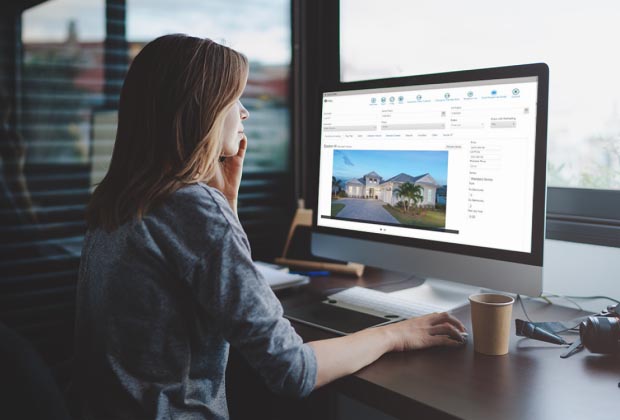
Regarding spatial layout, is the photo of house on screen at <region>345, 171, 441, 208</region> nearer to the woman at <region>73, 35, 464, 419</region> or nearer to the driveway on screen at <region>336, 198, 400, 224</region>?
the driveway on screen at <region>336, 198, 400, 224</region>

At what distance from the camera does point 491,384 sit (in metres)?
0.95

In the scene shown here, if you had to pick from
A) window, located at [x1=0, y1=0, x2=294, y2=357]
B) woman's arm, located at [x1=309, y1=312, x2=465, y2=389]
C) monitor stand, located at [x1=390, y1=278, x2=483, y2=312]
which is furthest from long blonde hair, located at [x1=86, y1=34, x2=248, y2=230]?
window, located at [x1=0, y1=0, x2=294, y2=357]

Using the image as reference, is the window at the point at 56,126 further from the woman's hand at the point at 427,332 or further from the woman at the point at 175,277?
the woman's hand at the point at 427,332

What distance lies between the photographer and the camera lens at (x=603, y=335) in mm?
1064

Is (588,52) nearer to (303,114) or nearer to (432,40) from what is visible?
(432,40)

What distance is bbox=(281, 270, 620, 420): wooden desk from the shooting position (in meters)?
0.87

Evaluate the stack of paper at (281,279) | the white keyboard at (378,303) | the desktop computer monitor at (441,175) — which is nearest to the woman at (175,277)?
the white keyboard at (378,303)

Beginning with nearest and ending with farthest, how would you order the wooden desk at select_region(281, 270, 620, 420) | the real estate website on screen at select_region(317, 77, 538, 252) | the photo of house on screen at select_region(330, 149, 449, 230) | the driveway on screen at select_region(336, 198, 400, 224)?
the wooden desk at select_region(281, 270, 620, 420)
the real estate website on screen at select_region(317, 77, 538, 252)
the photo of house on screen at select_region(330, 149, 449, 230)
the driveway on screen at select_region(336, 198, 400, 224)

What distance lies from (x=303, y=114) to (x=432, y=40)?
0.61m

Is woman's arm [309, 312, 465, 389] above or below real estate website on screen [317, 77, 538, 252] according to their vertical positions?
below

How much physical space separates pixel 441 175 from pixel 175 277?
662 mm

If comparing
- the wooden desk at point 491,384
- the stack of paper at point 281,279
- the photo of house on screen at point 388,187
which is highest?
the photo of house on screen at point 388,187

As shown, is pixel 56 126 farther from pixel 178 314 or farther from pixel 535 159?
pixel 535 159

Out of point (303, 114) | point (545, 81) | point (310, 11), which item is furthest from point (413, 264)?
point (310, 11)
